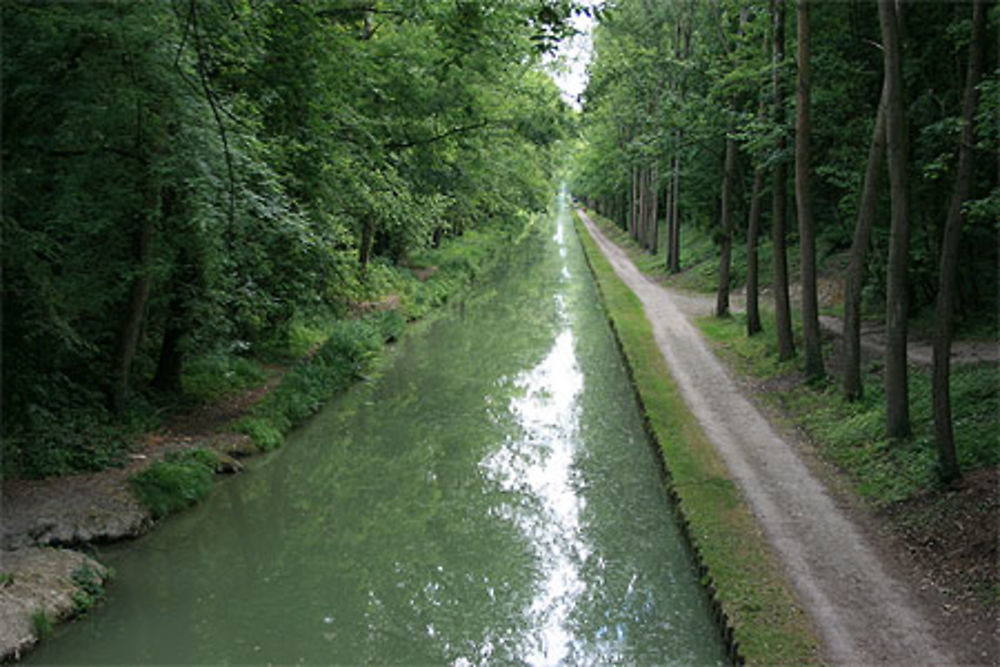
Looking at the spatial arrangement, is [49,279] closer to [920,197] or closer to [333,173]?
[333,173]

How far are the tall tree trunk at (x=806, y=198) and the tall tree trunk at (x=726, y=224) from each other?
6.50 m

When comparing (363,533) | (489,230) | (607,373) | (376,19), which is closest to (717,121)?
(607,373)

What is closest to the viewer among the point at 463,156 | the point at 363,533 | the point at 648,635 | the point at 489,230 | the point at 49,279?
the point at 648,635

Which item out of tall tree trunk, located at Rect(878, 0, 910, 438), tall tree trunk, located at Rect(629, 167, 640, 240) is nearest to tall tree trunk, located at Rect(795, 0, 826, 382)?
tall tree trunk, located at Rect(878, 0, 910, 438)

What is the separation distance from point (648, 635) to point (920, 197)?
12.4 metres

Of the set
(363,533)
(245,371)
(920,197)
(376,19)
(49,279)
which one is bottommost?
(363,533)

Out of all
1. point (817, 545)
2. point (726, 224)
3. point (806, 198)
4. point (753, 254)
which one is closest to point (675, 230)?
point (726, 224)

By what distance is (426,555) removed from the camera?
10.2 metres

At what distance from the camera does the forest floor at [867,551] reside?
24.2 ft

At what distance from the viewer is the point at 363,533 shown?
10984 millimetres

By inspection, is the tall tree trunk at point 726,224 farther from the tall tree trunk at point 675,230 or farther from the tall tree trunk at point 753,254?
the tall tree trunk at point 675,230

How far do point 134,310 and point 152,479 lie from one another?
113 inches

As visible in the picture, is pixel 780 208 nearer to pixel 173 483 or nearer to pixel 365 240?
pixel 173 483

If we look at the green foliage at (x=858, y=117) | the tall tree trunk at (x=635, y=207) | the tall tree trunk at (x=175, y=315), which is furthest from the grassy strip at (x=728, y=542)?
the tall tree trunk at (x=635, y=207)
